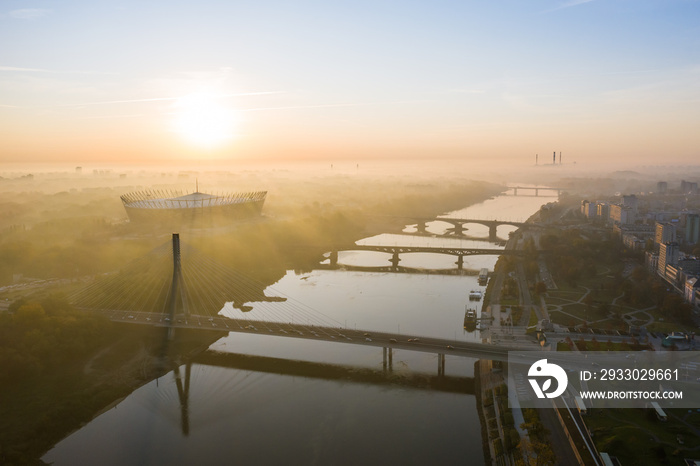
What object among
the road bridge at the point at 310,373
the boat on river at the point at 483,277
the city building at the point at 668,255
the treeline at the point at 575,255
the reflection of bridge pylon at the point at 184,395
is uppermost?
the city building at the point at 668,255

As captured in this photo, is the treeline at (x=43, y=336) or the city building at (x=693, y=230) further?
the city building at (x=693, y=230)

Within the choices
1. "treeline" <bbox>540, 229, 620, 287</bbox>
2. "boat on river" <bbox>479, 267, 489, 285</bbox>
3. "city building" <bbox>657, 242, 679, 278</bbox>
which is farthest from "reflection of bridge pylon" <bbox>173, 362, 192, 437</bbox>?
"city building" <bbox>657, 242, 679, 278</bbox>

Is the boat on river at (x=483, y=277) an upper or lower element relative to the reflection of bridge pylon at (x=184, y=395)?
upper

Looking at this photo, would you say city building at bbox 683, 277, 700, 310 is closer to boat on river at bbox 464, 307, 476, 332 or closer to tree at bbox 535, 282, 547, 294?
tree at bbox 535, 282, 547, 294

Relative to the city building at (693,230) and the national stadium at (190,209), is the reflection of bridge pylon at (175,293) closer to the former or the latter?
the national stadium at (190,209)

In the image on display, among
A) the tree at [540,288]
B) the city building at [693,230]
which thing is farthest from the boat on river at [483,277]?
the city building at [693,230]

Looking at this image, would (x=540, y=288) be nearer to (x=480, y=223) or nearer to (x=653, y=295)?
(x=653, y=295)

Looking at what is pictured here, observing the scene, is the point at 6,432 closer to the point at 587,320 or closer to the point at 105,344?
the point at 105,344

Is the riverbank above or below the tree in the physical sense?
below
